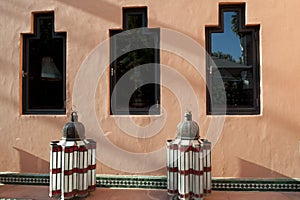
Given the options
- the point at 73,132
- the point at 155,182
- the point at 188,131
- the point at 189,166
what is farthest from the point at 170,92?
the point at 73,132

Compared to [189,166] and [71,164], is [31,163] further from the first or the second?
[189,166]

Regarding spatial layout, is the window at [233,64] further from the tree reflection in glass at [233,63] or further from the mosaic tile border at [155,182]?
the mosaic tile border at [155,182]

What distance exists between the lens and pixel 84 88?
3146mm

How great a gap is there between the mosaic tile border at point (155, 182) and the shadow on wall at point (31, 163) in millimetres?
59

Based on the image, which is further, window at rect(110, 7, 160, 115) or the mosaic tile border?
window at rect(110, 7, 160, 115)

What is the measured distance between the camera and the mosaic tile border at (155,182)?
9.46 ft

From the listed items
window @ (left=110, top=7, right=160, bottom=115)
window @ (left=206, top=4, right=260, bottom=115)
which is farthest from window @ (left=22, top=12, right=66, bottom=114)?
window @ (left=206, top=4, right=260, bottom=115)

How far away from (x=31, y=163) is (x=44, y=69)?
1161 millimetres

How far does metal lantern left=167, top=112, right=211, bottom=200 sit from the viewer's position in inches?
96.4

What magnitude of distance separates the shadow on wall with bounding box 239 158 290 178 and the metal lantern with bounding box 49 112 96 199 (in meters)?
1.66

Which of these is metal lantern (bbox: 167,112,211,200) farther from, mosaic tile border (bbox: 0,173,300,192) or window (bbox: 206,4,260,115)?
window (bbox: 206,4,260,115)

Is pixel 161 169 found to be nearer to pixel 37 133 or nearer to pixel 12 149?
pixel 37 133

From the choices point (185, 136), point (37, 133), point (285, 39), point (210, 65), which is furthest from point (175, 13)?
point (37, 133)

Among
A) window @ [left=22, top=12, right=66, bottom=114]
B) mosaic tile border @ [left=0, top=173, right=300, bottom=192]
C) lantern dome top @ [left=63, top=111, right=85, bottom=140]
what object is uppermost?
Answer: window @ [left=22, top=12, right=66, bottom=114]
